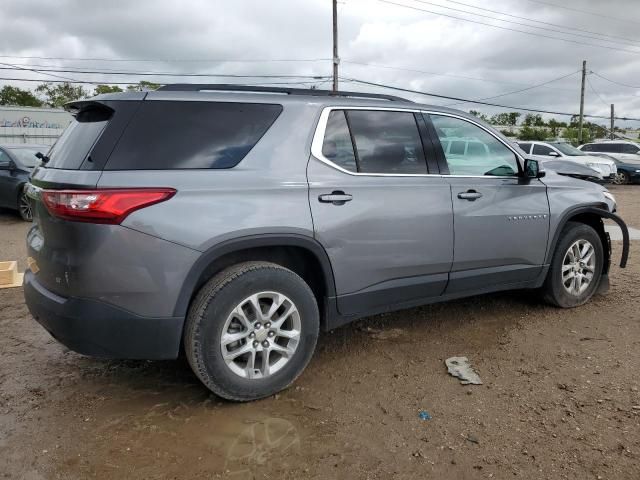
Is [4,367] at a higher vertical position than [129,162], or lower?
lower

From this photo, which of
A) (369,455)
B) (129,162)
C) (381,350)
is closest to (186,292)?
(129,162)

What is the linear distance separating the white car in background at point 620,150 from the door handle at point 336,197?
20758 mm

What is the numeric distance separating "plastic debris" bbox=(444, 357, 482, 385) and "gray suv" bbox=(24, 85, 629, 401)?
Result: 0.46m

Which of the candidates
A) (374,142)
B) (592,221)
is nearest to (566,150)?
(592,221)

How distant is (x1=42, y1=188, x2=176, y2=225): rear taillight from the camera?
8.83 ft

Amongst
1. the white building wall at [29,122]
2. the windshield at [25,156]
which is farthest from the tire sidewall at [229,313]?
the white building wall at [29,122]

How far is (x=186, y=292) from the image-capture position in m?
2.89

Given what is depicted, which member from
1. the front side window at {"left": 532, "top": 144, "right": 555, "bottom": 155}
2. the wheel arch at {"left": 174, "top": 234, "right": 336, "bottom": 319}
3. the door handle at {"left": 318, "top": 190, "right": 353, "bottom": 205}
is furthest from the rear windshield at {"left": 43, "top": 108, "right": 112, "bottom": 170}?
the front side window at {"left": 532, "top": 144, "right": 555, "bottom": 155}

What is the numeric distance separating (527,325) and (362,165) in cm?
211

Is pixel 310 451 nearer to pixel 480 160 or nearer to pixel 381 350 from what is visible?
pixel 381 350

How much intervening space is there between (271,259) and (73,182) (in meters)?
1.19

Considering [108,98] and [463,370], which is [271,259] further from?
[463,370]

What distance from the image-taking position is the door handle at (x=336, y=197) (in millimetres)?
3279

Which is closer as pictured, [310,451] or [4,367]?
[310,451]
